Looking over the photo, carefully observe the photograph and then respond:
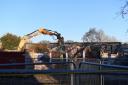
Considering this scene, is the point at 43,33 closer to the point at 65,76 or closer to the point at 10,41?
the point at 10,41

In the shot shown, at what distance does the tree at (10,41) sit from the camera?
9362 cm

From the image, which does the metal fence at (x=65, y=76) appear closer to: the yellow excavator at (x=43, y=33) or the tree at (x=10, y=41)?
the yellow excavator at (x=43, y=33)

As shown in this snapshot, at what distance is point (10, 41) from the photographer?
95.0m

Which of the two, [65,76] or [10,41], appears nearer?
[65,76]

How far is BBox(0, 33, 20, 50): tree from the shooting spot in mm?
93625

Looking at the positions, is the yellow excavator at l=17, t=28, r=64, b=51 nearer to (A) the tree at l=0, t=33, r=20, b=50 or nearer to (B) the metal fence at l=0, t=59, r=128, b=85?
(A) the tree at l=0, t=33, r=20, b=50

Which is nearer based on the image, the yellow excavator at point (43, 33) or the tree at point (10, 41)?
the yellow excavator at point (43, 33)

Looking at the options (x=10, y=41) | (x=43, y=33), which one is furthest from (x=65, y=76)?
(x=10, y=41)

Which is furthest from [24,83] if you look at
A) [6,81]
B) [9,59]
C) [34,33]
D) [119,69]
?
[34,33]

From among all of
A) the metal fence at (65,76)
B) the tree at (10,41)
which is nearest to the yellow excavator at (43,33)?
the tree at (10,41)

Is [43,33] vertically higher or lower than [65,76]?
higher

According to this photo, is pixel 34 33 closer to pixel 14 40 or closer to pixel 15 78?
pixel 14 40

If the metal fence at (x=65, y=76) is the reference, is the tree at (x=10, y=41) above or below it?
above

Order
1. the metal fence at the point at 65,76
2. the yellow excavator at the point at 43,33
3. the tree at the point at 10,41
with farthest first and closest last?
the tree at the point at 10,41, the yellow excavator at the point at 43,33, the metal fence at the point at 65,76
